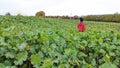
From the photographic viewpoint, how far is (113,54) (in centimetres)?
411

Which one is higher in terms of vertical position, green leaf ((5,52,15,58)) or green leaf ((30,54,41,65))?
green leaf ((5,52,15,58))

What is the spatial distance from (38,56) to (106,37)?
1.97 m

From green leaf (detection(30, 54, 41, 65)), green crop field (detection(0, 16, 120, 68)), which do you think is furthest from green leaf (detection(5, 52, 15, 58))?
green leaf (detection(30, 54, 41, 65))

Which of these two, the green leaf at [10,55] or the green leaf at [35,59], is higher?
the green leaf at [10,55]

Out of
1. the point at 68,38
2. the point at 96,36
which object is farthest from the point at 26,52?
the point at 96,36

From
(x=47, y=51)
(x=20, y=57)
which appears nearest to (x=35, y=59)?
(x=20, y=57)

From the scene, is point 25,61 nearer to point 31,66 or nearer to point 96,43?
point 31,66

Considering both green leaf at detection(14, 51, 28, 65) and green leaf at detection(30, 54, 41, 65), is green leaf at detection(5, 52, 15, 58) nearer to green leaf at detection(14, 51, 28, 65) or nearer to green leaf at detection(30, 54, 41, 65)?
green leaf at detection(14, 51, 28, 65)

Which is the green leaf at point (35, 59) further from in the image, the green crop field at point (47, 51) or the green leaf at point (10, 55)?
the green leaf at point (10, 55)

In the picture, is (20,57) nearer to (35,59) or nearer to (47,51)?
(35,59)

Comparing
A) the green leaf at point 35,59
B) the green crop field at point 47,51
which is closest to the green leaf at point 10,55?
the green crop field at point 47,51

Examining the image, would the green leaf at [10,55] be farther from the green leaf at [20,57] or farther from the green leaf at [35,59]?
the green leaf at [35,59]

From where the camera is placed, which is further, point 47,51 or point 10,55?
point 47,51

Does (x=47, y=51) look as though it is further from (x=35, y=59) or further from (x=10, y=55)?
(x=10, y=55)
